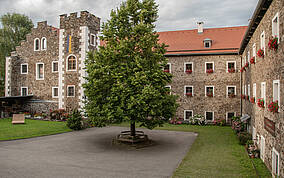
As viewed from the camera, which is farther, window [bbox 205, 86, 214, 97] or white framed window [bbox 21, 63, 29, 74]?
white framed window [bbox 21, 63, 29, 74]

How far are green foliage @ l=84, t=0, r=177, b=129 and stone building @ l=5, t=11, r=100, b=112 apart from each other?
9.73m

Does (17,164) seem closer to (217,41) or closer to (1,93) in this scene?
(217,41)

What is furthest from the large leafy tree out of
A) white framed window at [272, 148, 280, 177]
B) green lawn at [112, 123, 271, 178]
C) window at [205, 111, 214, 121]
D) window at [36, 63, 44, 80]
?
white framed window at [272, 148, 280, 177]

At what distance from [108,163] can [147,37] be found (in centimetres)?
727

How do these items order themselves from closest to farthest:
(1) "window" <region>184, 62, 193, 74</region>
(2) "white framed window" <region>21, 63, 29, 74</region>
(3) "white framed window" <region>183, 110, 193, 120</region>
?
1. (1) "window" <region>184, 62, 193, 74</region>
2. (3) "white framed window" <region>183, 110, 193, 120</region>
3. (2) "white framed window" <region>21, 63, 29, 74</region>

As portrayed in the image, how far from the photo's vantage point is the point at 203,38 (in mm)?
27562

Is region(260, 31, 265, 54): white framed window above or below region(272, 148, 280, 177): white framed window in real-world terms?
above

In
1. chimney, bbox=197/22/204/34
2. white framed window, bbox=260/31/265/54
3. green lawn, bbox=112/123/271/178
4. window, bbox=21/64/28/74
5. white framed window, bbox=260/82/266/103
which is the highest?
chimney, bbox=197/22/204/34

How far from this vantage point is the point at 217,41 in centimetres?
2645

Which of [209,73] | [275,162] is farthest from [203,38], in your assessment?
[275,162]

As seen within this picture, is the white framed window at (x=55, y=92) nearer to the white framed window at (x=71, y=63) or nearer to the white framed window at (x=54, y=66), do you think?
the white framed window at (x=54, y=66)

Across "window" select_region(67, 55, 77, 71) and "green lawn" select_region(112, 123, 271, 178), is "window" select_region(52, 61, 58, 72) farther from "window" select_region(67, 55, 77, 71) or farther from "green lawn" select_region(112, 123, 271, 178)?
"green lawn" select_region(112, 123, 271, 178)

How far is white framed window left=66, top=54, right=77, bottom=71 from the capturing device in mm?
23984

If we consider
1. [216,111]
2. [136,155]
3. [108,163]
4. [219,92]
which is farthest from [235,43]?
[108,163]
